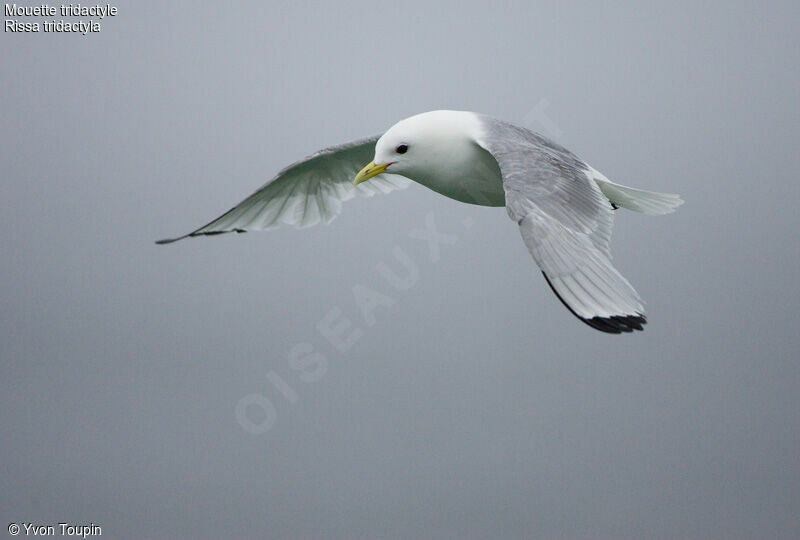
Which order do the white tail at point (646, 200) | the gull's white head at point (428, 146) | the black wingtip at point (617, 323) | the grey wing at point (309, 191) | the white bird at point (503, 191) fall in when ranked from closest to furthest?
the black wingtip at point (617, 323) → the white bird at point (503, 191) → the gull's white head at point (428, 146) → the white tail at point (646, 200) → the grey wing at point (309, 191)

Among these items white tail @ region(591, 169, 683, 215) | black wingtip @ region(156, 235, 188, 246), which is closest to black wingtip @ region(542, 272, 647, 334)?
white tail @ region(591, 169, 683, 215)

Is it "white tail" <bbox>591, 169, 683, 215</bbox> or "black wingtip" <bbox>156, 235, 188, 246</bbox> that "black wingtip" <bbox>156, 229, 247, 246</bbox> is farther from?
"white tail" <bbox>591, 169, 683, 215</bbox>

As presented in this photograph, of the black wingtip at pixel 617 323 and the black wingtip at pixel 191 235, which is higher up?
the black wingtip at pixel 617 323

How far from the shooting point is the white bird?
2.25m

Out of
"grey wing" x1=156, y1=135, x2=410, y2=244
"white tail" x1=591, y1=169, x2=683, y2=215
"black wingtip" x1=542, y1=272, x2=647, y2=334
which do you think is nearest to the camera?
"black wingtip" x1=542, y1=272, x2=647, y2=334

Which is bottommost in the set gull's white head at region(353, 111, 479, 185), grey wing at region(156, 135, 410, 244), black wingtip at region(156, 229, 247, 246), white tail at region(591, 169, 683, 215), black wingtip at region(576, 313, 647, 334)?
Answer: black wingtip at region(156, 229, 247, 246)

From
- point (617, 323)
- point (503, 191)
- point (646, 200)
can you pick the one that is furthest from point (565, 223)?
point (646, 200)

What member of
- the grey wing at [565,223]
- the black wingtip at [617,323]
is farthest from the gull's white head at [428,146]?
the black wingtip at [617,323]

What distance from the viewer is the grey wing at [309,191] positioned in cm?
374

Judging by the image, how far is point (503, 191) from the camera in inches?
124

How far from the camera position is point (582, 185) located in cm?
284

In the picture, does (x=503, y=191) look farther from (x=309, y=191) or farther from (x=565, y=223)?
(x=309, y=191)

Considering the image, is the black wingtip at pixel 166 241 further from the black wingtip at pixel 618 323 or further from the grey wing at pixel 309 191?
the black wingtip at pixel 618 323

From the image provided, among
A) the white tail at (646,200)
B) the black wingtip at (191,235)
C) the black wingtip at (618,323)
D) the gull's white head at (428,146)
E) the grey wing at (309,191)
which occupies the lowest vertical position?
the black wingtip at (191,235)
